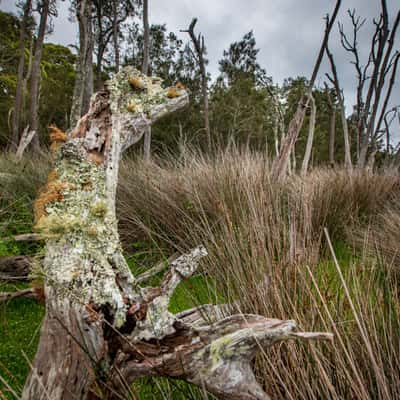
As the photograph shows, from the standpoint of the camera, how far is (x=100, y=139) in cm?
155

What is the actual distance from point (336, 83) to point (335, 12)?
16.8 feet

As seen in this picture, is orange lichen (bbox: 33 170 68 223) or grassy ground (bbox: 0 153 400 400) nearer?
grassy ground (bbox: 0 153 400 400)

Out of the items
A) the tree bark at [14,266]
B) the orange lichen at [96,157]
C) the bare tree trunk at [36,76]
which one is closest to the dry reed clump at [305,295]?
the orange lichen at [96,157]

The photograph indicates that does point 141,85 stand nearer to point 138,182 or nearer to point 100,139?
point 100,139

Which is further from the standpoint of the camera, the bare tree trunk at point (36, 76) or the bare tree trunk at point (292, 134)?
the bare tree trunk at point (36, 76)

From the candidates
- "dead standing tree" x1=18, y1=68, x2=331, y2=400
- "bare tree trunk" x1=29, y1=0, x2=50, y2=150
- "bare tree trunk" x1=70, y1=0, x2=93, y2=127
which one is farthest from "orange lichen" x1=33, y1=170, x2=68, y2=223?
"bare tree trunk" x1=29, y1=0, x2=50, y2=150

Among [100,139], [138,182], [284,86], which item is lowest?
[138,182]

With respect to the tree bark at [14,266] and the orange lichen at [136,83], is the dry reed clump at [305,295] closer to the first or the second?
the orange lichen at [136,83]

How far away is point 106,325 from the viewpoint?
0.98 m

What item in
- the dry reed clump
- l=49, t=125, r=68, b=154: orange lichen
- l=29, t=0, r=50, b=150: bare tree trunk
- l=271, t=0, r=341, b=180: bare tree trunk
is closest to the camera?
the dry reed clump

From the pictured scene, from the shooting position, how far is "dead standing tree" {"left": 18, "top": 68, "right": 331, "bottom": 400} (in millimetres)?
820

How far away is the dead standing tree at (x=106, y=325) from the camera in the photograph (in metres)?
0.82

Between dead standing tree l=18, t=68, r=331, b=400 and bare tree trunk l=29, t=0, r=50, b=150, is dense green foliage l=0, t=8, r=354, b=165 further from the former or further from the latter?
dead standing tree l=18, t=68, r=331, b=400

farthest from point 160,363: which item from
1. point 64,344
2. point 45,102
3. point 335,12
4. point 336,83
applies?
point 45,102
